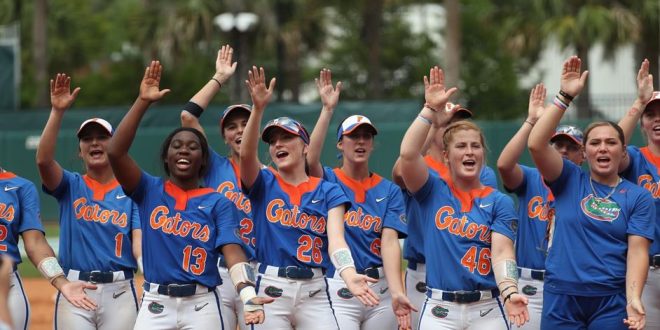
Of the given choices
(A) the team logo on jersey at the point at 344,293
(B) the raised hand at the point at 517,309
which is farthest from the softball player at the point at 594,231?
(A) the team logo on jersey at the point at 344,293

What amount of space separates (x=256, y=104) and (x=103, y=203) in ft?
5.78

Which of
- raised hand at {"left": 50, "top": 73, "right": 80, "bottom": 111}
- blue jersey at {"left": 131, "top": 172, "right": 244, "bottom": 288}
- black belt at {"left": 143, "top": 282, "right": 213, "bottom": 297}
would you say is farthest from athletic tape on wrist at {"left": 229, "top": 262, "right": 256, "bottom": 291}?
raised hand at {"left": 50, "top": 73, "right": 80, "bottom": 111}

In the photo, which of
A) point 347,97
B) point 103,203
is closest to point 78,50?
point 347,97

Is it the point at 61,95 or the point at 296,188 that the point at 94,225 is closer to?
the point at 61,95

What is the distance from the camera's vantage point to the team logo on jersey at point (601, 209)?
7277 millimetres

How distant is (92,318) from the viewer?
8.22 m

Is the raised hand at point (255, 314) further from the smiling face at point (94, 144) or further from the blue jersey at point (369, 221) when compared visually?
the smiling face at point (94, 144)

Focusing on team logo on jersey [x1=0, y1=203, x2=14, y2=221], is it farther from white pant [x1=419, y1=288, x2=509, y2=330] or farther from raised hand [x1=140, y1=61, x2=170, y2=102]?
white pant [x1=419, y1=288, x2=509, y2=330]

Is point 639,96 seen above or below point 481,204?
above

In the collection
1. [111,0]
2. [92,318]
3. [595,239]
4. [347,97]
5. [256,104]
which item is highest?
[111,0]

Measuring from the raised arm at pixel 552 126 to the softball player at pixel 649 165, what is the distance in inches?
36.1

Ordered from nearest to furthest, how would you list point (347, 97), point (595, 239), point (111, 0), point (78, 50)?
point (595, 239) → point (347, 97) → point (78, 50) → point (111, 0)

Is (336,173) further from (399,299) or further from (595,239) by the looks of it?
(595,239)

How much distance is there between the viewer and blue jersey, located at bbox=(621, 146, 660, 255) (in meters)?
8.09
